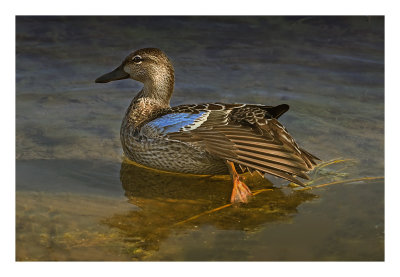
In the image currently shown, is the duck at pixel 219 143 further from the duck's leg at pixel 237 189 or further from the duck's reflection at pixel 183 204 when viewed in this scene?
the duck's reflection at pixel 183 204

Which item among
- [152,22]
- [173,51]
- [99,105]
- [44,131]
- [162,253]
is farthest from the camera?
[152,22]

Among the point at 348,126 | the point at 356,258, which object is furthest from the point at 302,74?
the point at 356,258

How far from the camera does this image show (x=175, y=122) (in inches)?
261

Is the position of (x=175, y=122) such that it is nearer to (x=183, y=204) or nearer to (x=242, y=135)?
(x=242, y=135)

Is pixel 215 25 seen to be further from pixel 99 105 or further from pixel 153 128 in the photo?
pixel 153 128

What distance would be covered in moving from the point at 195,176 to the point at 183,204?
71 centimetres

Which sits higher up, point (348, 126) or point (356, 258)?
point (348, 126)

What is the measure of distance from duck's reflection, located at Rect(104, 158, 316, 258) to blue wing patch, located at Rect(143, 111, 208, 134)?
54cm

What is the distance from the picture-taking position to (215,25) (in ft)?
36.9

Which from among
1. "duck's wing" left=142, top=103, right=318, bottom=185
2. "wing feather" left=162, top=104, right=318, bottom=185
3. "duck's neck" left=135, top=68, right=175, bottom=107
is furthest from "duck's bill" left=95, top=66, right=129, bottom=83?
"wing feather" left=162, top=104, right=318, bottom=185

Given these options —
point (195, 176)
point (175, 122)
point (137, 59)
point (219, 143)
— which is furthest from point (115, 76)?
point (219, 143)

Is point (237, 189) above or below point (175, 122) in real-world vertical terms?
below

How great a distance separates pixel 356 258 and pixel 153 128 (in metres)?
2.45

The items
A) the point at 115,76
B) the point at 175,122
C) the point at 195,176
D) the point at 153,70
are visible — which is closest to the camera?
the point at 175,122
